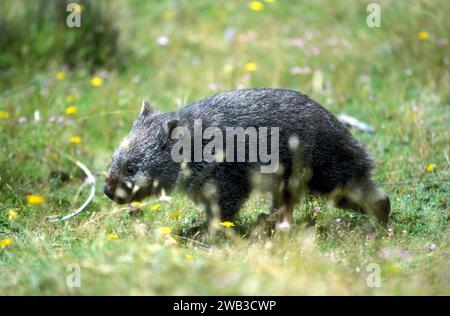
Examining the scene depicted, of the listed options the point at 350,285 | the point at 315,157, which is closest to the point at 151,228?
the point at 315,157

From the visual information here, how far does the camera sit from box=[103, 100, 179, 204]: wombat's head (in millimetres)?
5082

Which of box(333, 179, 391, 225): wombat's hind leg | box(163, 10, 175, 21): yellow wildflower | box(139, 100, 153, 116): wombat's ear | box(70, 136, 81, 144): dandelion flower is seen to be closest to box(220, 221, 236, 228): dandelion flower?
box(333, 179, 391, 225): wombat's hind leg

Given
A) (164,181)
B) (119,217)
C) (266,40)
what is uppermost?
(266,40)

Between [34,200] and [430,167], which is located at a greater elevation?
[430,167]

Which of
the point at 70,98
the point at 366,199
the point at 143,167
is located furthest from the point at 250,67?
the point at 366,199

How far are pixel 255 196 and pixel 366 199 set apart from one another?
106cm

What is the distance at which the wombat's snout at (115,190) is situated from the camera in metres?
5.07

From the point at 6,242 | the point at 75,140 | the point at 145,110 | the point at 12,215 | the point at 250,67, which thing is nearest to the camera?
the point at 6,242

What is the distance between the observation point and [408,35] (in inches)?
312

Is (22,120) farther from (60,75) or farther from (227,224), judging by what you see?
(227,224)

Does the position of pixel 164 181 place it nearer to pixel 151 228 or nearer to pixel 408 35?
pixel 151 228

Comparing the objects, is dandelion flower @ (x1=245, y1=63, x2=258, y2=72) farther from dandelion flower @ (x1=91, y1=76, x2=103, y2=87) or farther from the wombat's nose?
the wombat's nose

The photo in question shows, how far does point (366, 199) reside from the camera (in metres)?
4.99
